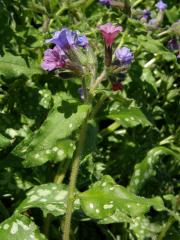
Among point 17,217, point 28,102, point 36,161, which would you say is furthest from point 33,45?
point 17,217

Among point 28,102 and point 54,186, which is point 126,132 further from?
point 54,186

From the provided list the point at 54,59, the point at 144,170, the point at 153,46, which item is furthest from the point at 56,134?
the point at 144,170

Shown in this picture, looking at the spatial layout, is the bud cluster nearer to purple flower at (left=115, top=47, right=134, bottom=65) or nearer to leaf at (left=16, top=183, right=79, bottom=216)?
purple flower at (left=115, top=47, right=134, bottom=65)

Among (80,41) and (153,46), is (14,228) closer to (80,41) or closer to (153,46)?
(80,41)

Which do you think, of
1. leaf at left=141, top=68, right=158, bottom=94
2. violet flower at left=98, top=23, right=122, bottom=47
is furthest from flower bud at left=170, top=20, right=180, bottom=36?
violet flower at left=98, top=23, right=122, bottom=47

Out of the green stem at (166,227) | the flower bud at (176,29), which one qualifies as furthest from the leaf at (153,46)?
the green stem at (166,227)
